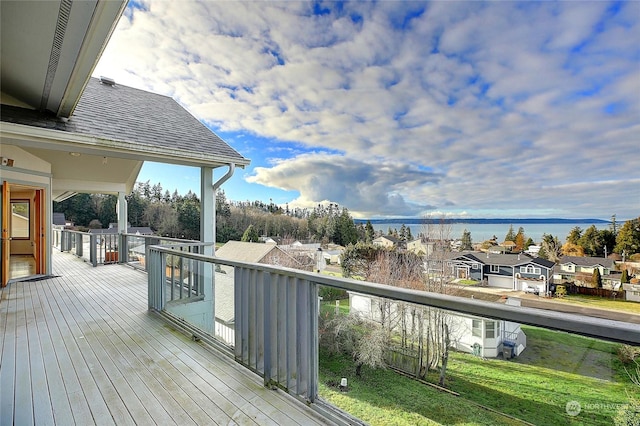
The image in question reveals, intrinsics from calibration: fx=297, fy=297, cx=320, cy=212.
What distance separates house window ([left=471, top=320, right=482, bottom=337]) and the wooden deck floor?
1.24 meters

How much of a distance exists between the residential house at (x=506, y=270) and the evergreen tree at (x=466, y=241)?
1356mm

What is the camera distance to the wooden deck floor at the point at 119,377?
6.92 ft

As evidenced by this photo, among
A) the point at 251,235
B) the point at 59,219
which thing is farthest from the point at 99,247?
the point at 59,219

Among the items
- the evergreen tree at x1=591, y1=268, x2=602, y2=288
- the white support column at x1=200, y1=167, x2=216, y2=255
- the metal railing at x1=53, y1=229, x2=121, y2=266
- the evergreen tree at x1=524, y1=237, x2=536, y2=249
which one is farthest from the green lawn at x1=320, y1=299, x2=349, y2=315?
the evergreen tree at x1=524, y1=237, x2=536, y2=249

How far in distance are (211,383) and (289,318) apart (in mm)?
968

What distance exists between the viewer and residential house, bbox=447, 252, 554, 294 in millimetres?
10320

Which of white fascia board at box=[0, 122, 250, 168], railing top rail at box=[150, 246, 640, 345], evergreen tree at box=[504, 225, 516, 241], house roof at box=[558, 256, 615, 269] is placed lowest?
house roof at box=[558, 256, 615, 269]

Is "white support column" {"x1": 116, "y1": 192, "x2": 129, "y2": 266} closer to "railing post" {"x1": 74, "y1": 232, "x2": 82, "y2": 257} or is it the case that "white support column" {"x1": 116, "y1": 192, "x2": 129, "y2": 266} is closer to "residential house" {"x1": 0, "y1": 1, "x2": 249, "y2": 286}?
"residential house" {"x1": 0, "y1": 1, "x2": 249, "y2": 286}

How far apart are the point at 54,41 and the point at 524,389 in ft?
15.8

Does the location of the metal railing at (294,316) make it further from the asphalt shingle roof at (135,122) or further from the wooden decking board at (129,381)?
the asphalt shingle roof at (135,122)

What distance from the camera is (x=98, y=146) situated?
5289 millimetres

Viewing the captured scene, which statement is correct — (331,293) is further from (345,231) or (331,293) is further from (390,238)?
(345,231)

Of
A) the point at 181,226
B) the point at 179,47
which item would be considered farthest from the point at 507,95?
the point at 181,226

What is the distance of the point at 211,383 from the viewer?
99.2 inches
